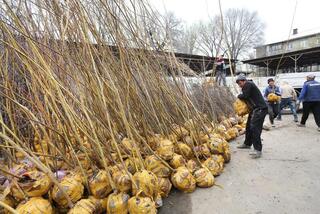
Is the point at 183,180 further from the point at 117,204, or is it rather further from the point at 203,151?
the point at 117,204

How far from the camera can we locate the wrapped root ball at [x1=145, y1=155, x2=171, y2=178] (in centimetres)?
214

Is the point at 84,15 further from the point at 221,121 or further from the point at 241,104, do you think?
the point at 221,121

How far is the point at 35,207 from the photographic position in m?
1.36

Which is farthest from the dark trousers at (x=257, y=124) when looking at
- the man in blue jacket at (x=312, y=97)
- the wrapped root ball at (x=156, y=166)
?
the man in blue jacket at (x=312, y=97)

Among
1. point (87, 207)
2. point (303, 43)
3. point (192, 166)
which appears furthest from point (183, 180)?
point (303, 43)

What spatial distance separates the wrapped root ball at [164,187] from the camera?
2092 mm

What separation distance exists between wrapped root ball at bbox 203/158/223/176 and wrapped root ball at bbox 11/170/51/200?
1.84 meters

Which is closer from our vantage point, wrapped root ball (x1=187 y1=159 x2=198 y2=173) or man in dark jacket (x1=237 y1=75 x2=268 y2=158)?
wrapped root ball (x1=187 y1=159 x2=198 y2=173)

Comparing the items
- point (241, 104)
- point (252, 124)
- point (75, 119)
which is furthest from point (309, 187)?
point (75, 119)

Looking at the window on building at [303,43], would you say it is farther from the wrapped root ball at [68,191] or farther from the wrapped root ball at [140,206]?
the wrapped root ball at [68,191]

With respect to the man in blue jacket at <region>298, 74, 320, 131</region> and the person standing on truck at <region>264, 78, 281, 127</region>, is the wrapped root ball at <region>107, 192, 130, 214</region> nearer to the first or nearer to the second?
the person standing on truck at <region>264, 78, 281, 127</region>

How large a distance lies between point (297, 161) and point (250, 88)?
4.29 ft

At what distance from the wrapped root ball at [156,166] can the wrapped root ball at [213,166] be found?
27.0 inches

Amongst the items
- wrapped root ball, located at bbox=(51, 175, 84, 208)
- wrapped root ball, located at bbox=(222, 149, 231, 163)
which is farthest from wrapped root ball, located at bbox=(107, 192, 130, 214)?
wrapped root ball, located at bbox=(222, 149, 231, 163)
